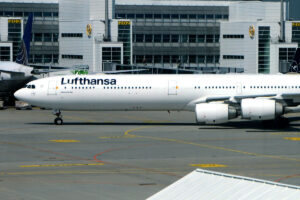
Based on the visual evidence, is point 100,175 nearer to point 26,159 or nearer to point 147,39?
point 26,159

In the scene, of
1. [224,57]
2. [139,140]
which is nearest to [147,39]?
[224,57]

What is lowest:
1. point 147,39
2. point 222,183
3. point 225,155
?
point 225,155

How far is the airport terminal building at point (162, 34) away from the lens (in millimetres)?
104625

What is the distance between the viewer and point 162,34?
128 metres

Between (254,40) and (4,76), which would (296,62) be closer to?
(254,40)

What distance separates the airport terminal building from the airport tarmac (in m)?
47.4

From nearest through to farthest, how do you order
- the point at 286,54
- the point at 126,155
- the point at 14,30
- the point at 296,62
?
the point at 126,155 → the point at 296,62 → the point at 286,54 → the point at 14,30

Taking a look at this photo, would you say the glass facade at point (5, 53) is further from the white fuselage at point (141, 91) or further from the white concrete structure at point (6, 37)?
the white fuselage at point (141, 91)

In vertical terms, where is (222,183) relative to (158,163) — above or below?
above

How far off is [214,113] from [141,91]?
6339 millimetres

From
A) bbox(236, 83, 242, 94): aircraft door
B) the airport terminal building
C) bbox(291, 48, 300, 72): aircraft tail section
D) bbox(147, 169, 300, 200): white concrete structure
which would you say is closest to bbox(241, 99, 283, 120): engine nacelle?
bbox(236, 83, 242, 94): aircraft door

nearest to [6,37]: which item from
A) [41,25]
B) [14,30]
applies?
[14,30]

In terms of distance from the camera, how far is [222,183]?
13078 millimetres

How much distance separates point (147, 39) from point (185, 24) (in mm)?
8159
